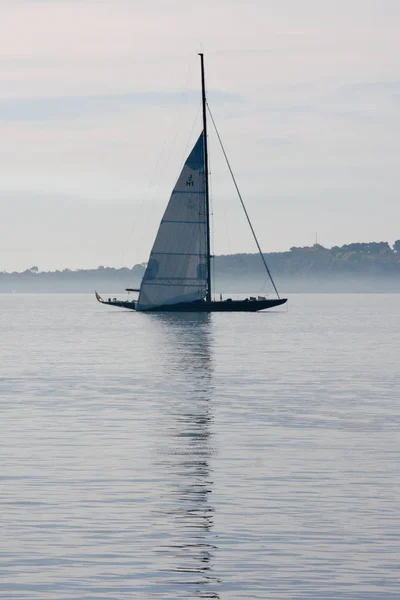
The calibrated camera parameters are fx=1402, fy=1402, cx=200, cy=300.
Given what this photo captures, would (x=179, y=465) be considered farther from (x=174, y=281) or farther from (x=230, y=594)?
(x=174, y=281)

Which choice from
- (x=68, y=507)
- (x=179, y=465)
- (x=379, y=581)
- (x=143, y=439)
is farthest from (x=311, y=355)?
(x=379, y=581)

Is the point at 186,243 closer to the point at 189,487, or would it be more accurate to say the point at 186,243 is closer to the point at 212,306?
the point at 212,306

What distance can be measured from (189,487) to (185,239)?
378 ft

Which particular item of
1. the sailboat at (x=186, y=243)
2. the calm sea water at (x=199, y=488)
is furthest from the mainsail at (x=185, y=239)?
the calm sea water at (x=199, y=488)

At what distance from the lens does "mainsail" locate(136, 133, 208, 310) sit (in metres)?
143

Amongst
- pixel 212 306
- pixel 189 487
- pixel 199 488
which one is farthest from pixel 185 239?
pixel 199 488

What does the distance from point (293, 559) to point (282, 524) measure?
9.74 ft

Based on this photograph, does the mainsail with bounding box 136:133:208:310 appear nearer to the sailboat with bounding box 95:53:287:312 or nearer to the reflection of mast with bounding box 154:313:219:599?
the sailboat with bounding box 95:53:287:312

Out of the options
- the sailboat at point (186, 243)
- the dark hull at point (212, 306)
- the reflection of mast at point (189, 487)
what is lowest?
the reflection of mast at point (189, 487)

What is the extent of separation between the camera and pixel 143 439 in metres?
38.1

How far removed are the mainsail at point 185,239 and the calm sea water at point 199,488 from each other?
77.5 metres

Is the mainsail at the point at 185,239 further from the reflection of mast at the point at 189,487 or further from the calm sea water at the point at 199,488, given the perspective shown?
the calm sea water at the point at 199,488

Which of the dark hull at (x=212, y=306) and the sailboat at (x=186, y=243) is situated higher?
the sailboat at (x=186, y=243)

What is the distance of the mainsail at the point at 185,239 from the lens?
143 m
